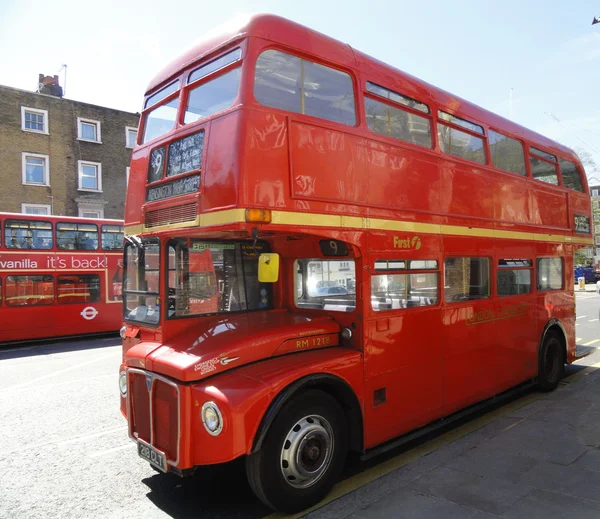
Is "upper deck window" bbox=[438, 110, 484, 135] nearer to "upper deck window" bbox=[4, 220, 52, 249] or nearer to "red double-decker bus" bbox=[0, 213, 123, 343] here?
"red double-decker bus" bbox=[0, 213, 123, 343]

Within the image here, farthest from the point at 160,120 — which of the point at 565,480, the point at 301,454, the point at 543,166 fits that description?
the point at 543,166

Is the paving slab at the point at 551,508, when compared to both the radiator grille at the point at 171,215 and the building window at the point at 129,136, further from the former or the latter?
the building window at the point at 129,136

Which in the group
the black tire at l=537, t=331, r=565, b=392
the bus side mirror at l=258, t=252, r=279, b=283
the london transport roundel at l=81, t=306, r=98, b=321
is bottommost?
the black tire at l=537, t=331, r=565, b=392

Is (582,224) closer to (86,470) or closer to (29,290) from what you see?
(86,470)

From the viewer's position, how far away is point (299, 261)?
16.8ft

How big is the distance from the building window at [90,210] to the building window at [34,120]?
399 centimetres

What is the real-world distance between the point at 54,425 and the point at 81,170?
69.7 ft

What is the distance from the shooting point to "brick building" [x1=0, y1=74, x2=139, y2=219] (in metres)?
22.2

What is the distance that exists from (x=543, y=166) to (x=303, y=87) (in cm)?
525

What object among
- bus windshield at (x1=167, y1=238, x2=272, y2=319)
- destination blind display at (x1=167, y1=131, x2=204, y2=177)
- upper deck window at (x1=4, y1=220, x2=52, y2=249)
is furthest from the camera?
upper deck window at (x1=4, y1=220, x2=52, y2=249)

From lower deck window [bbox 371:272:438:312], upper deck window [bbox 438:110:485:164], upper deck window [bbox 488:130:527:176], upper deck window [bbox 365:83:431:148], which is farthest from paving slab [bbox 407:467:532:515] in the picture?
upper deck window [bbox 488:130:527:176]

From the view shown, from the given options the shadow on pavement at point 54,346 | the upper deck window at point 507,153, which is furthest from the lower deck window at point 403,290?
the shadow on pavement at point 54,346

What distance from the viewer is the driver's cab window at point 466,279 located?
5.54 meters

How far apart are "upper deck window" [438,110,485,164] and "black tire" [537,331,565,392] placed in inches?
130
